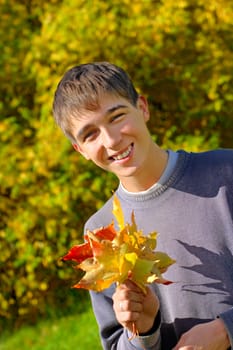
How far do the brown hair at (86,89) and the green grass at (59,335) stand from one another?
2.80 m

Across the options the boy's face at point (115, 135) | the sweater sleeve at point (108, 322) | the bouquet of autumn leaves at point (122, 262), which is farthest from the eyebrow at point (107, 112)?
the sweater sleeve at point (108, 322)

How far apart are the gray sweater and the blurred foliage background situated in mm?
2736

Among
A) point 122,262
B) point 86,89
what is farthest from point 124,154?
point 122,262

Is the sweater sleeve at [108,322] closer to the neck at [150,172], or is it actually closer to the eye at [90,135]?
the neck at [150,172]

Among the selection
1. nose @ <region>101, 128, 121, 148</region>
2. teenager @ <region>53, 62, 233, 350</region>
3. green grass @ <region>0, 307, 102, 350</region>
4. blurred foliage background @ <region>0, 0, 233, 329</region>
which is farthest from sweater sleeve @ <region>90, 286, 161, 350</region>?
blurred foliage background @ <region>0, 0, 233, 329</region>

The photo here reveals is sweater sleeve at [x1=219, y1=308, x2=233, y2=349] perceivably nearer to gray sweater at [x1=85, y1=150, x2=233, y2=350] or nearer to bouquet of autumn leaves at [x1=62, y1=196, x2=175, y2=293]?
gray sweater at [x1=85, y1=150, x2=233, y2=350]

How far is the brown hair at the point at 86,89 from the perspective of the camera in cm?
229

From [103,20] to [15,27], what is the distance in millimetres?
988

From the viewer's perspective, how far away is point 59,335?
5.30m

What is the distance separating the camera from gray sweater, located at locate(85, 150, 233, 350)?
7.16 ft

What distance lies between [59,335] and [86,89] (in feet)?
10.8

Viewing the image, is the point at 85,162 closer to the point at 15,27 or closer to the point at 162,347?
the point at 15,27

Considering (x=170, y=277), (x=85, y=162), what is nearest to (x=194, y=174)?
(x=170, y=277)

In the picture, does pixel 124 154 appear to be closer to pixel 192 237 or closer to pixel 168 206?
pixel 168 206
